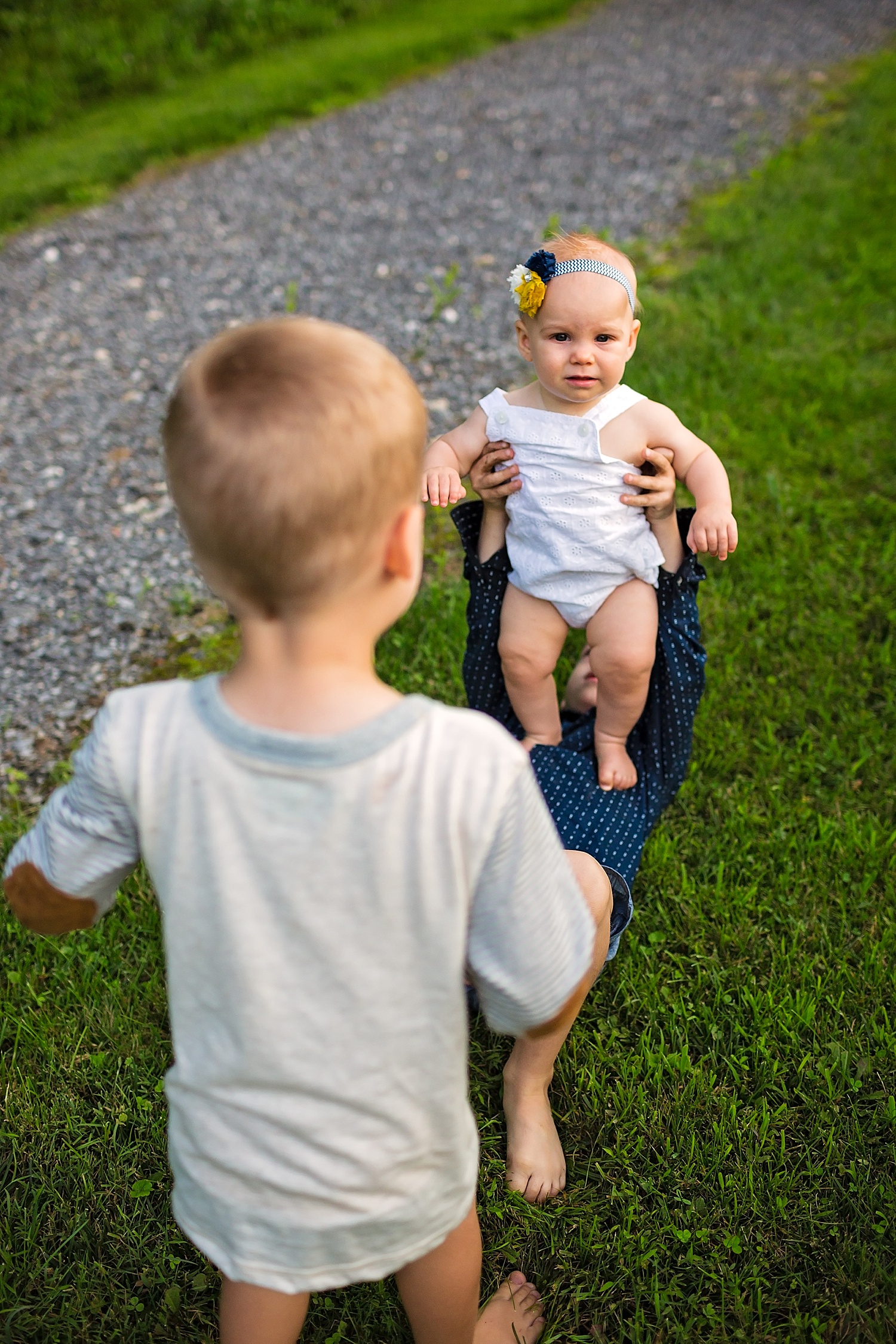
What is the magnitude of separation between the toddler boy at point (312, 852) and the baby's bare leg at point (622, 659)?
1077 millimetres

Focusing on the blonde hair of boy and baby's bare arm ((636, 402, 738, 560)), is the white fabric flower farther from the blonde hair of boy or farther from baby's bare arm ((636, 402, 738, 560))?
the blonde hair of boy

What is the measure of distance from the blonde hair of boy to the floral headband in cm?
108

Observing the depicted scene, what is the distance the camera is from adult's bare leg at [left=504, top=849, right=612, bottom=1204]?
2.05 m

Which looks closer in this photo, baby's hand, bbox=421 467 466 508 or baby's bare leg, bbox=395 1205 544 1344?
baby's bare leg, bbox=395 1205 544 1344

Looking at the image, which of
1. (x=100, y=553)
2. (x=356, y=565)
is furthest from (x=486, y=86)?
(x=356, y=565)

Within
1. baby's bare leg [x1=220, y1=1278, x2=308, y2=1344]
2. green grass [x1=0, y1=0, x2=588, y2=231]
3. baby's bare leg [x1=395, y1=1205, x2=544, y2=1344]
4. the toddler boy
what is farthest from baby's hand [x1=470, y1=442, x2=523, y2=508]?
green grass [x1=0, y1=0, x2=588, y2=231]

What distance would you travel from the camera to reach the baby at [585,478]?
2156 millimetres

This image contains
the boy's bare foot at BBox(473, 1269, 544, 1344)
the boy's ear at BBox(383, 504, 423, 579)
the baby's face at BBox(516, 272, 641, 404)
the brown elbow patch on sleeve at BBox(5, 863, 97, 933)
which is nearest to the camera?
the boy's ear at BBox(383, 504, 423, 579)

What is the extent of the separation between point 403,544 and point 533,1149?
141 centimetres

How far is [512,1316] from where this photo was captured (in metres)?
1.89

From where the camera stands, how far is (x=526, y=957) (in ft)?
4.30

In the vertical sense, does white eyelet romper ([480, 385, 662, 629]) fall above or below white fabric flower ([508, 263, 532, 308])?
below

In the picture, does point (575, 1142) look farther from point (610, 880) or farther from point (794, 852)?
point (794, 852)

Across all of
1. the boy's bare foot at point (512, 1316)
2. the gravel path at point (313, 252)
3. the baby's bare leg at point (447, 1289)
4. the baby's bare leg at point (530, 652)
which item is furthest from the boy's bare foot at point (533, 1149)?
the gravel path at point (313, 252)
